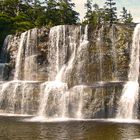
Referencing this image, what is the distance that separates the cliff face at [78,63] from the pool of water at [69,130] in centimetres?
379

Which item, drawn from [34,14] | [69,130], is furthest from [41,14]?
[69,130]

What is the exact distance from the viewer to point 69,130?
102 ft

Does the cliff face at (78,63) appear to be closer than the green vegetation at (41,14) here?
Yes

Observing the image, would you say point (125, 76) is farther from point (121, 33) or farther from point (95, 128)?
point (95, 128)

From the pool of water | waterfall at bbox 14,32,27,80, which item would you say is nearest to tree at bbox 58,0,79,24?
waterfall at bbox 14,32,27,80

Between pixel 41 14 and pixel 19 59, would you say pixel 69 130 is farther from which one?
pixel 41 14

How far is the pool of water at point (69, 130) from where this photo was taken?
92.8 ft

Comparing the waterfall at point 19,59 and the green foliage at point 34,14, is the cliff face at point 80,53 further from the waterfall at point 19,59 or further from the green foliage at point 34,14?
the green foliage at point 34,14

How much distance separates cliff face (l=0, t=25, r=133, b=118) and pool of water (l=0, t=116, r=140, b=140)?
379 cm

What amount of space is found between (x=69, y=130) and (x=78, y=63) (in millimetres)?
16830

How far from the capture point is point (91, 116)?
129 ft

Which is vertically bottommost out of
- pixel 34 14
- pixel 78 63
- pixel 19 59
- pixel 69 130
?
pixel 69 130

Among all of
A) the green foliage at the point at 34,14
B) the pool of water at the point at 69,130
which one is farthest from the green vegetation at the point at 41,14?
the pool of water at the point at 69,130

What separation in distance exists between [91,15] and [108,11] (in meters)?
3.65
